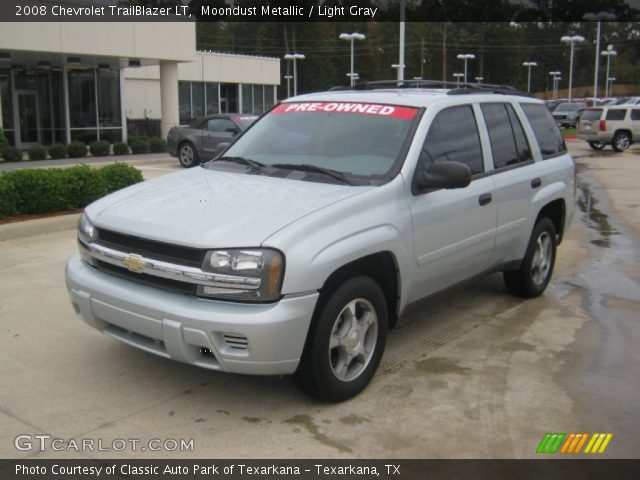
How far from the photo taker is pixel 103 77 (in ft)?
85.7

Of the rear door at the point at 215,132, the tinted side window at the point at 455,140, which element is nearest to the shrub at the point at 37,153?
the rear door at the point at 215,132

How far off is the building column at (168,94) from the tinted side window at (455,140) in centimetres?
2285

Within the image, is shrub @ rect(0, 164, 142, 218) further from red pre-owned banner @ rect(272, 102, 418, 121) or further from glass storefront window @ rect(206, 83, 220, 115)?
glass storefront window @ rect(206, 83, 220, 115)

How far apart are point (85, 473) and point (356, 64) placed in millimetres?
95866

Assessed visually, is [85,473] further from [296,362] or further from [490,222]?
[490,222]

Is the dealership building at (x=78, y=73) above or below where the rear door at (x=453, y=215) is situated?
above

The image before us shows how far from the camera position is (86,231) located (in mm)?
4367

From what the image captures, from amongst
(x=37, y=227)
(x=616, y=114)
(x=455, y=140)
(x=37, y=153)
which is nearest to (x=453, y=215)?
(x=455, y=140)

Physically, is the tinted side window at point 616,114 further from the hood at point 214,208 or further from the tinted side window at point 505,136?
the hood at point 214,208

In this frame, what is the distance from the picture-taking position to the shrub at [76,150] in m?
21.9

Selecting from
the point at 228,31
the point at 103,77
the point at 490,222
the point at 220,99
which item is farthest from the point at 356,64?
the point at 490,222

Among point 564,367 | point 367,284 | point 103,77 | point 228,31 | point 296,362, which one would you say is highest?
point 228,31

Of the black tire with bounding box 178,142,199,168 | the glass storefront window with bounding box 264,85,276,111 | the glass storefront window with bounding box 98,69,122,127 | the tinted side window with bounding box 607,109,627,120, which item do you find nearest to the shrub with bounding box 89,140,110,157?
the glass storefront window with bounding box 98,69,122,127

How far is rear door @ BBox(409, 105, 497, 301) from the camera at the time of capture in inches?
182
